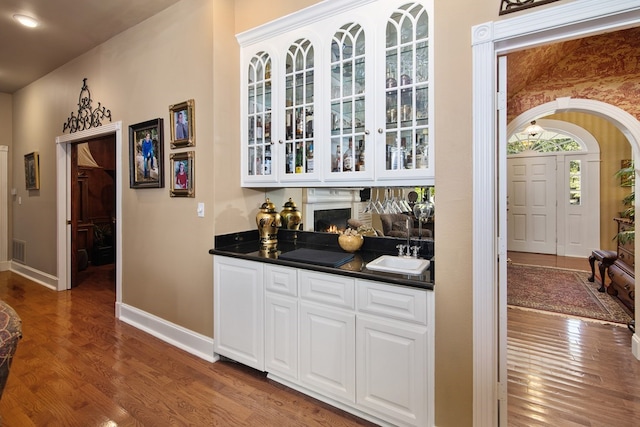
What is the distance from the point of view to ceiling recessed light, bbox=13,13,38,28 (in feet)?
9.86

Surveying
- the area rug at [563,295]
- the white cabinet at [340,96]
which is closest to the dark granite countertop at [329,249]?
the white cabinet at [340,96]

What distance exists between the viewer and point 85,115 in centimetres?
383

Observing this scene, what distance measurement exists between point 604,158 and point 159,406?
8087mm

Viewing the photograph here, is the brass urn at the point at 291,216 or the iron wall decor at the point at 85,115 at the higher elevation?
the iron wall decor at the point at 85,115

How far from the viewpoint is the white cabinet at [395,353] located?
5.51 feet

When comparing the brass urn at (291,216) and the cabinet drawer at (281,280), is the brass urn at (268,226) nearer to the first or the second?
the brass urn at (291,216)

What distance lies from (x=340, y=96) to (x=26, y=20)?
3.22 m

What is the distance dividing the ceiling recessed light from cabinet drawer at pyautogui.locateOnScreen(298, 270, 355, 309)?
139 inches

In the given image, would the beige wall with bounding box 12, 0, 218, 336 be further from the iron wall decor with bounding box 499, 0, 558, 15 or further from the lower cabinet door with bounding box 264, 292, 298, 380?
the iron wall decor with bounding box 499, 0, 558, 15

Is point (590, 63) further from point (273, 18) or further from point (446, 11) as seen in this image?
point (273, 18)

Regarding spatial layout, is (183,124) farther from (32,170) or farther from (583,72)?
(583,72)

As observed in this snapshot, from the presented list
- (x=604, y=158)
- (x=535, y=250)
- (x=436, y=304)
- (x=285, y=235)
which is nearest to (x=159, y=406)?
(x=285, y=235)

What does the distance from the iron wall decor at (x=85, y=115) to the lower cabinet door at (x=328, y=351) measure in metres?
3.15

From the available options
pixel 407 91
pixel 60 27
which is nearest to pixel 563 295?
pixel 407 91
